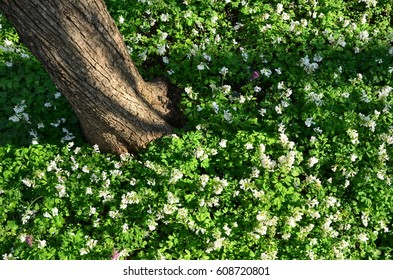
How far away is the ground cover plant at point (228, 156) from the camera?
383 cm

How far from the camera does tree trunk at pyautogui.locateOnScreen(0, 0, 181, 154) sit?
3.23 metres

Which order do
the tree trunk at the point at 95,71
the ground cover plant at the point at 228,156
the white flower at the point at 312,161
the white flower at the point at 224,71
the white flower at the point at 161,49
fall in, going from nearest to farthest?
1. the tree trunk at the point at 95,71
2. the ground cover plant at the point at 228,156
3. the white flower at the point at 312,161
4. the white flower at the point at 224,71
5. the white flower at the point at 161,49

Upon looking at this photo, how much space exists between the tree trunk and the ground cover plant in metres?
0.20

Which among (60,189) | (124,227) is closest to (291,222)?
(124,227)

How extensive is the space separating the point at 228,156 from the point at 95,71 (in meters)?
1.38

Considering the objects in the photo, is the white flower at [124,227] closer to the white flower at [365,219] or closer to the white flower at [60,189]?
the white flower at [60,189]

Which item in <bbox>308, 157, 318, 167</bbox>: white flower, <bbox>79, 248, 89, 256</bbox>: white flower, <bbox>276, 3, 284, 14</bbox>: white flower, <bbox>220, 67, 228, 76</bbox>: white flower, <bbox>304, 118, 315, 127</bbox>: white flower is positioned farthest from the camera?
<bbox>276, 3, 284, 14</bbox>: white flower

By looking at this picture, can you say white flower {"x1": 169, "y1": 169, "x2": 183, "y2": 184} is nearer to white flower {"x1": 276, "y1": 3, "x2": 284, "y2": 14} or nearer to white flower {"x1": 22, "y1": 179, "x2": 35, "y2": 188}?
white flower {"x1": 22, "y1": 179, "x2": 35, "y2": 188}

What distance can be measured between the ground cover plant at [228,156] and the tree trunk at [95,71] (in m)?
0.20

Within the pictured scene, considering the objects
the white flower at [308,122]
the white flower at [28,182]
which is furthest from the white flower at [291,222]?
the white flower at [28,182]

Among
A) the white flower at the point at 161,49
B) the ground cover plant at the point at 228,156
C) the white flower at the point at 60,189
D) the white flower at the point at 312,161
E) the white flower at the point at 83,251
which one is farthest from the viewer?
the white flower at the point at 161,49

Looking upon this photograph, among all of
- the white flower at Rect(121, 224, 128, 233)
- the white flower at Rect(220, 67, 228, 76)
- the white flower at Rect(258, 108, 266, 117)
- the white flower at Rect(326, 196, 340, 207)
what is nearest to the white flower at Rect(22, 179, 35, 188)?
the white flower at Rect(121, 224, 128, 233)

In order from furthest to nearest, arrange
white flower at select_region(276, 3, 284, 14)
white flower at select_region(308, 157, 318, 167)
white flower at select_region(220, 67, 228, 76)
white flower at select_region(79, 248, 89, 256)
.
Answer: white flower at select_region(276, 3, 284, 14), white flower at select_region(220, 67, 228, 76), white flower at select_region(308, 157, 318, 167), white flower at select_region(79, 248, 89, 256)
